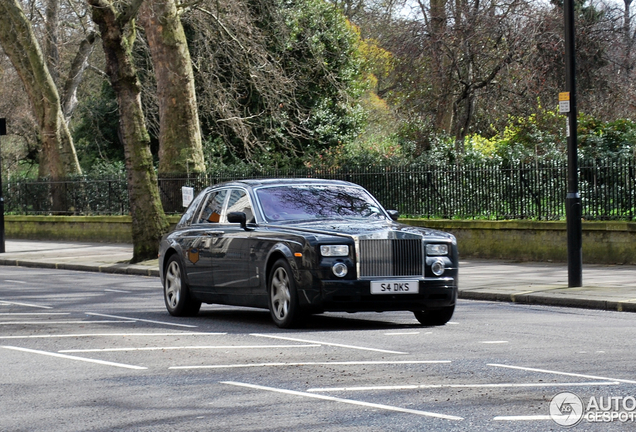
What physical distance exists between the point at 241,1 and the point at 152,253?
10235 millimetres

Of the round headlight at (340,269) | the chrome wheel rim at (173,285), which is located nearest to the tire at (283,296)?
the round headlight at (340,269)

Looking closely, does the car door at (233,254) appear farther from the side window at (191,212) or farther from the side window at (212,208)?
the side window at (191,212)

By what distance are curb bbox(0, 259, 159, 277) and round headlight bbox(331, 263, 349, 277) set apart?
1173cm

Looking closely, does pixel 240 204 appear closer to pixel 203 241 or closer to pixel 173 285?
pixel 203 241

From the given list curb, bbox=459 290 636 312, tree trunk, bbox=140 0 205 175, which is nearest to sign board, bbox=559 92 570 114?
curb, bbox=459 290 636 312

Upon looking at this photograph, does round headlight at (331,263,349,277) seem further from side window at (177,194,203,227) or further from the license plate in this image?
side window at (177,194,203,227)

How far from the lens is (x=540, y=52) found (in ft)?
100

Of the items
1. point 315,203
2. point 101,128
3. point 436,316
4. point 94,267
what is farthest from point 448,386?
point 101,128

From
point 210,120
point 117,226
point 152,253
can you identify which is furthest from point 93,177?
point 152,253

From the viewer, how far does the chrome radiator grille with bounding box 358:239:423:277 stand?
11570 millimetres

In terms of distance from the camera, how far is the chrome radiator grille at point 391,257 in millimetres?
11570

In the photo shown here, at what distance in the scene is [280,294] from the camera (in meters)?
11.9

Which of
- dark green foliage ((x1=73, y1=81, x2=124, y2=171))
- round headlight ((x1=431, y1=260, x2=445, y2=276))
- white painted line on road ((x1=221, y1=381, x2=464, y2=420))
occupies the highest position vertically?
dark green foliage ((x1=73, y1=81, x2=124, y2=171))

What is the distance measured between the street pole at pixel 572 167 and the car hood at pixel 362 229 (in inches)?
174
